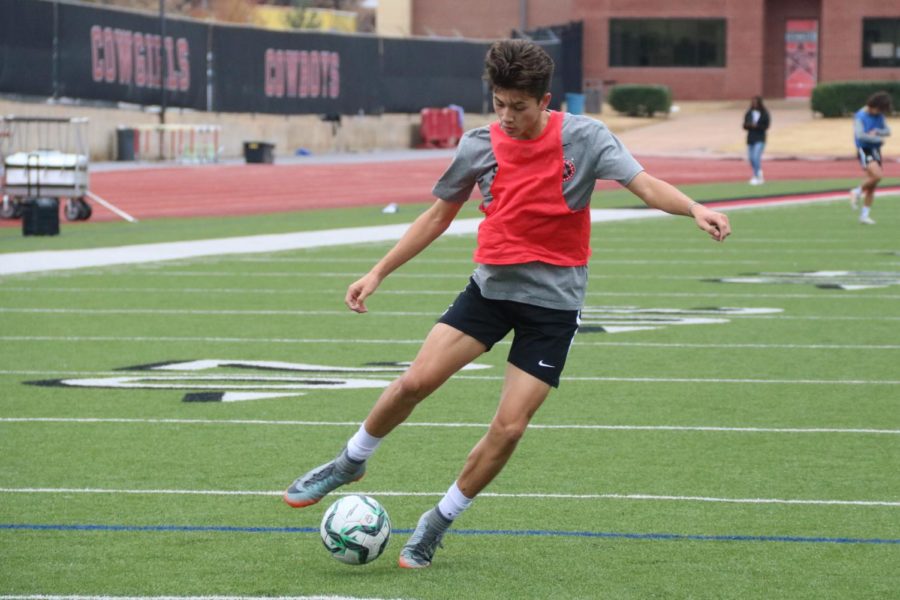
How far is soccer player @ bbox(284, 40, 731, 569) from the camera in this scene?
6.29 meters

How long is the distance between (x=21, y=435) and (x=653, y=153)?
145ft

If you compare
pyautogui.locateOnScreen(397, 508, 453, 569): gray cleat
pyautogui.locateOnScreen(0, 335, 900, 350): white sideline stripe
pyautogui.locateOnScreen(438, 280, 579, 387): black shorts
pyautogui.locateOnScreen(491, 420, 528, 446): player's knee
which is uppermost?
pyautogui.locateOnScreen(438, 280, 579, 387): black shorts

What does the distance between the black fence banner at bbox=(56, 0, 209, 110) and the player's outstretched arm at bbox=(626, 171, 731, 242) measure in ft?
112

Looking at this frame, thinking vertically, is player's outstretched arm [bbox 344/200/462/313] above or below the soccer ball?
above

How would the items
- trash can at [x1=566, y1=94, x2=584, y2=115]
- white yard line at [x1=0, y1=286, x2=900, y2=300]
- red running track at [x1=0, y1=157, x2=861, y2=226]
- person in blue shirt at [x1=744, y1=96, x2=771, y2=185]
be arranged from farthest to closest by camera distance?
1. trash can at [x1=566, y1=94, x2=584, y2=115]
2. person in blue shirt at [x1=744, y1=96, x2=771, y2=185]
3. red running track at [x1=0, y1=157, x2=861, y2=226]
4. white yard line at [x1=0, y1=286, x2=900, y2=300]

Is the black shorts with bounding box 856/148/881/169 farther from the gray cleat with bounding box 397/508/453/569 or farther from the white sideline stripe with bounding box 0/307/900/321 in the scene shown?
the gray cleat with bounding box 397/508/453/569

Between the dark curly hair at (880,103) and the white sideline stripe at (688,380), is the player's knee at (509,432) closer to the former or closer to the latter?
the white sideline stripe at (688,380)

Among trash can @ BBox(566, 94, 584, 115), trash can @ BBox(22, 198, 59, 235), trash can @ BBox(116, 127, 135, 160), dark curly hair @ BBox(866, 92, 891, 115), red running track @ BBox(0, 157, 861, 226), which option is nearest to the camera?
trash can @ BBox(22, 198, 59, 235)

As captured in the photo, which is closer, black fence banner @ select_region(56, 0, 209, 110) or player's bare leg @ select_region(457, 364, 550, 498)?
player's bare leg @ select_region(457, 364, 550, 498)

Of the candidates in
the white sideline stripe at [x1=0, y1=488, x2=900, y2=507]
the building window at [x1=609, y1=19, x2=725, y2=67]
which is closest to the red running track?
the white sideline stripe at [x1=0, y1=488, x2=900, y2=507]

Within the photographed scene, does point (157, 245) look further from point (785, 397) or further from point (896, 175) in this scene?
point (896, 175)

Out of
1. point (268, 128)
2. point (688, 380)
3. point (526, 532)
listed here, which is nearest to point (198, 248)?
point (688, 380)

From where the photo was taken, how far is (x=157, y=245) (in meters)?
21.6

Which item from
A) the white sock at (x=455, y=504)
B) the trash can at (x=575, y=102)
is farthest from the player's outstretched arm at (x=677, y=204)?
the trash can at (x=575, y=102)
